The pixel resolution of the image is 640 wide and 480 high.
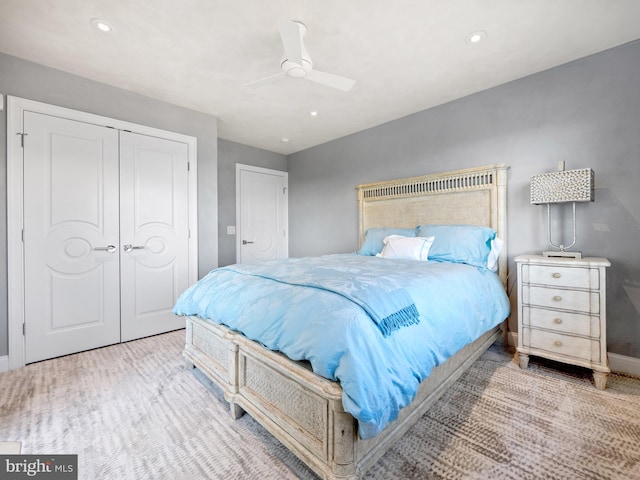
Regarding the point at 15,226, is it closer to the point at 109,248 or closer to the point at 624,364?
the point at 109,248

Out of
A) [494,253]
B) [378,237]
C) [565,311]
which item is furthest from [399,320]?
[378,237]

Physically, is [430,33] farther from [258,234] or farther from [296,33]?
[258,234]

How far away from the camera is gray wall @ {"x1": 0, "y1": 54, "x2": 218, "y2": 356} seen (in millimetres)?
2354

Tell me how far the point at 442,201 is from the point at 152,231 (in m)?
3.27

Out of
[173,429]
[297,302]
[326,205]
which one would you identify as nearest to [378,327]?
[297,302]

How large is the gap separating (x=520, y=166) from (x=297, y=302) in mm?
2633

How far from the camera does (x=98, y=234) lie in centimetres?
279

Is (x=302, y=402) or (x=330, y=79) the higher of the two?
(x=330, y=79)

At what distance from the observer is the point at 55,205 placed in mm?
2568

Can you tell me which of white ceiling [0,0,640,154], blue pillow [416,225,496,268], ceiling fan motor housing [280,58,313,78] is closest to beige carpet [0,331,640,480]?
blue pillow [416,225,496,268]

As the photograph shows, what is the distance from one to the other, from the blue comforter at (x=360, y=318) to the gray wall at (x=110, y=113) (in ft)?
5.03

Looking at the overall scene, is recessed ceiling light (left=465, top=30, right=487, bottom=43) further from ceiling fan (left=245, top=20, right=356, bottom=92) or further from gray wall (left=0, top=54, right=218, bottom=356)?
gray wall (left=0, top=54, right=218, bottom=356)

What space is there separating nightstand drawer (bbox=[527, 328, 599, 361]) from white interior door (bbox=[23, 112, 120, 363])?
3877mm

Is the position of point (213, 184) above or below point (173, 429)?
above
